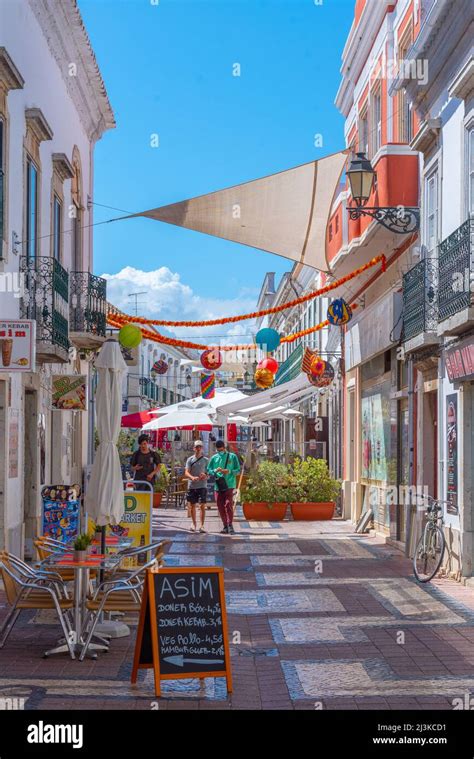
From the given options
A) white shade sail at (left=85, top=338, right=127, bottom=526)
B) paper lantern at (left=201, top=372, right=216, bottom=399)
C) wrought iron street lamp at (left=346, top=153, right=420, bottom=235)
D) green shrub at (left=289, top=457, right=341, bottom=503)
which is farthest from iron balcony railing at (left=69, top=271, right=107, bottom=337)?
paper lantern at (left=201, top=372, right=216, bottom=399)

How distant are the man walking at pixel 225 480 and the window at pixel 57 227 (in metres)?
4.68

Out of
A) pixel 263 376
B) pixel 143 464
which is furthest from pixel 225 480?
pixel 263 376

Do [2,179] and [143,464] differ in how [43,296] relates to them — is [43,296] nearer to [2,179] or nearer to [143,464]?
[2,179]

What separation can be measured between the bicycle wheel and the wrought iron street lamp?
16.6 ft

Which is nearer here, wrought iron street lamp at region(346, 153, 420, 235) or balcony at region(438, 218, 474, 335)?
balcony at region(438, 218, 474, 335)

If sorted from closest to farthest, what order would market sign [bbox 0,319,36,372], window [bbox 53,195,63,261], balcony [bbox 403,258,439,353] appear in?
market sign [bbox 0,319,36,372]
balcony [bbox 403,258,439,353]
window [bbox 53,195,63,261]

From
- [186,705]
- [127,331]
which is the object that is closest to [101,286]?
[127,331]

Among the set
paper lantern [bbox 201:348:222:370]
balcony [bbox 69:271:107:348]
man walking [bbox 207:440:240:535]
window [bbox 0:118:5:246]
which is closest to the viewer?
window [bbox 0:118:5:246]

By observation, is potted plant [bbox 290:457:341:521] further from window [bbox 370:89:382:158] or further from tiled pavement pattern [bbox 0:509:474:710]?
tiled pavement pattern [bbox 0:509:474:710]

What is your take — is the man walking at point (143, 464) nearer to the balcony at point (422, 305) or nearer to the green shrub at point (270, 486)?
the green shrub at point (270, 486)

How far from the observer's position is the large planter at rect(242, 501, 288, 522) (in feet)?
73.7

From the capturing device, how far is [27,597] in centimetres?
916

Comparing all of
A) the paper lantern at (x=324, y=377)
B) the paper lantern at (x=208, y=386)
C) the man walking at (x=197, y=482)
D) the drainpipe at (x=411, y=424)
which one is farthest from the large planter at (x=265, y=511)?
the paper lantern at (x=208, y=386)

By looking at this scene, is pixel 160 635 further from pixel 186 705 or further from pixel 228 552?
pixel 228 552
